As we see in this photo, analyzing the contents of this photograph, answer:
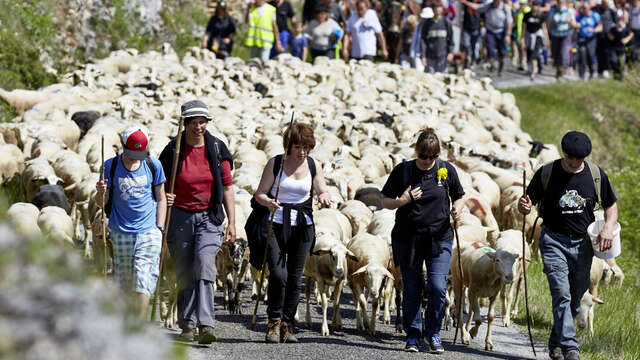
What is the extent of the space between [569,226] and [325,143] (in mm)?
10177

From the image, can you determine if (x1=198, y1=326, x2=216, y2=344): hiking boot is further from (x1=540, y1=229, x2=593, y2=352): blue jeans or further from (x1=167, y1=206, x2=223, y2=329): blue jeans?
(x1=540, y1=229, x2=593, y2=352): blue jeans

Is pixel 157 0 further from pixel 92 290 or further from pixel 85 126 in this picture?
pixel 92 290

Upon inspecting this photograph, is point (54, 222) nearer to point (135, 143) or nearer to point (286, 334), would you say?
point (286, 334)

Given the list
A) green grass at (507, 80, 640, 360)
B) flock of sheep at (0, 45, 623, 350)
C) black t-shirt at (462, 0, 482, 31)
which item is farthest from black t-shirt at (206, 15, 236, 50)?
green grass at (507, 80, 640, 360)

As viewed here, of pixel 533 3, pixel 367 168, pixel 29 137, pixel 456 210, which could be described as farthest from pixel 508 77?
pixel 456 210

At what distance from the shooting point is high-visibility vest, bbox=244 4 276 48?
79.6ft

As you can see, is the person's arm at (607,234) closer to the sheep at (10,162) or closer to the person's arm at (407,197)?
the person's arm at (407,197)

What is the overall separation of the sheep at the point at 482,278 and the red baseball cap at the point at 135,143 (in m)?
3.57

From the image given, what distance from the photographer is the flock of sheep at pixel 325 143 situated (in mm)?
9883

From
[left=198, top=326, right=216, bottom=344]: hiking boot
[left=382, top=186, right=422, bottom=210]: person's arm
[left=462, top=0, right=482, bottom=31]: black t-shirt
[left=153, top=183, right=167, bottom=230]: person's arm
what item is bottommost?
[left=198, top=326, right=216, bottom=344]: hiking boot

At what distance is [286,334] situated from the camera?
8.51m

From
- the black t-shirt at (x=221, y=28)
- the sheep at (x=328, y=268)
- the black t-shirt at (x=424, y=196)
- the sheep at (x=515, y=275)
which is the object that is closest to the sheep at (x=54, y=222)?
the sheep at (x=328, y=268)

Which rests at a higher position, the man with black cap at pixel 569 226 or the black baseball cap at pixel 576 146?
the black baseball cap at pixel 576 146

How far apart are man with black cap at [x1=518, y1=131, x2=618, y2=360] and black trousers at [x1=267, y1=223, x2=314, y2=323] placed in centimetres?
196
